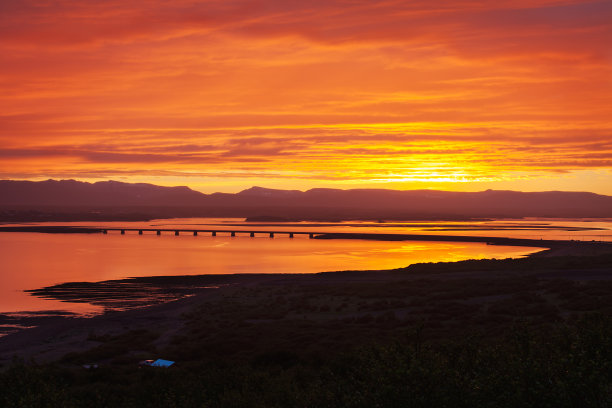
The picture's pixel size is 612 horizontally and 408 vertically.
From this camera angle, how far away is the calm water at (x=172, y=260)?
247ft

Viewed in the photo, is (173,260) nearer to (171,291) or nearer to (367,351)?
(171,291)

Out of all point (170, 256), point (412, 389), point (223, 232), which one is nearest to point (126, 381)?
point (412, 389)

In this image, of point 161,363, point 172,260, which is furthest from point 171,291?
point 172,260

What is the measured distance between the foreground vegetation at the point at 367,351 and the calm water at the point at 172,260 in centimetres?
1968

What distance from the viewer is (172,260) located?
346ft

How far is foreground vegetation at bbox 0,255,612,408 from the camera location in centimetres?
1405

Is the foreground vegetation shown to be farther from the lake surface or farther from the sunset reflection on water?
the sunset reflection on water

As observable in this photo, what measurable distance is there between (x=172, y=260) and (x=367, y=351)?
294ft

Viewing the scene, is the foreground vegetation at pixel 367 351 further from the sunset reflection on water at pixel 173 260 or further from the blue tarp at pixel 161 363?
the sunset reflection on water at pixel 173 260

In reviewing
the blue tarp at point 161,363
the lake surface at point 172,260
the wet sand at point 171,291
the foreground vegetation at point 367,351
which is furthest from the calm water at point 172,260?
the blue tarp at point 161,363

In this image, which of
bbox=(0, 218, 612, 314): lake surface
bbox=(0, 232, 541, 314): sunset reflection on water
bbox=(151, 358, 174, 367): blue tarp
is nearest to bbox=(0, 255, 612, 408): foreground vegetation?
bbox=(151, 358, 174, 367): blue tarp

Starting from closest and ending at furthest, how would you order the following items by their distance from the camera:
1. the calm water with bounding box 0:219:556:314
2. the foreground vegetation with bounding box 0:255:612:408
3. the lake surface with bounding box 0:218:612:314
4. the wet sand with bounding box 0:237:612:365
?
1. the foreground vegetation with bounding box 0:255:612:408
2. the wet sand with bounding box 0:237:612:365
3. the lake surface with bounding box 0:218:612:314
4. the calm water with bounding box 0:219:556:314

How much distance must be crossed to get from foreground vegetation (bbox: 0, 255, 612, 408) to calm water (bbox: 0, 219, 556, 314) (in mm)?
19680

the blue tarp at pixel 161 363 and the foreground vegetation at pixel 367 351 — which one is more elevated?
the foreground vegetation at pixel 367 351
